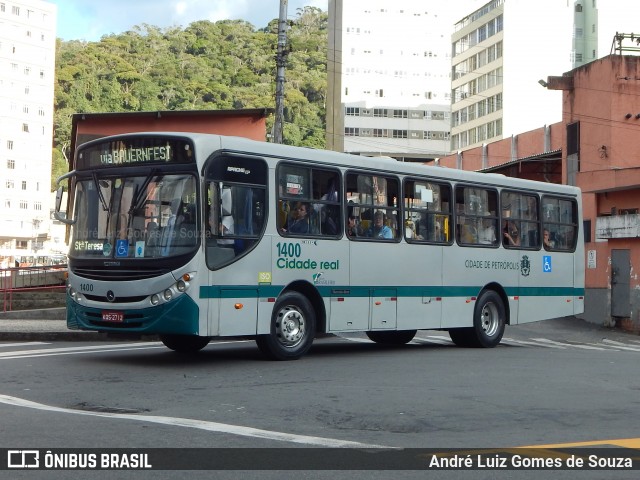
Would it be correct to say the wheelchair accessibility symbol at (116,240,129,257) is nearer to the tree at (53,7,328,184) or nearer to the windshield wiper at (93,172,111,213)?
the windshield wiper at (93,172,111,213)

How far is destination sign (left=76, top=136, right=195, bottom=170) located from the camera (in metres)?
13.9

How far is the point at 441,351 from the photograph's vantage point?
18016mm

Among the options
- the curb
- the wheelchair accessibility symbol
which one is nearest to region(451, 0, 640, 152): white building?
the curb

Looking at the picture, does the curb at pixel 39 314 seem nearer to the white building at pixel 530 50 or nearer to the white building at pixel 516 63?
the white building at pixel 530 50

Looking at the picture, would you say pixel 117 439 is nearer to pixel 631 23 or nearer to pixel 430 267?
pixel 430 267

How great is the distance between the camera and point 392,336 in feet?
65.7

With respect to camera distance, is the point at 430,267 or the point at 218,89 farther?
the point at 218,89

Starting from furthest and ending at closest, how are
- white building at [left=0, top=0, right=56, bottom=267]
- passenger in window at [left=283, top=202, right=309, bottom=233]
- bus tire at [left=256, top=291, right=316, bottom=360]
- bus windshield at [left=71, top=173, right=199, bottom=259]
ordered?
white building at [left=0, top=0, right=56, bottom=267]
passenger in window at [left=283, top=202, right=309, bottom=233]
bus tire at [left=256, top=291, right=316, bottom=360]
bus windshield at [left=71, top=173, right=199, bottom=259]

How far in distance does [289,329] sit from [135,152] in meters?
3.46

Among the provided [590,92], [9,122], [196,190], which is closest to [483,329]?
[196,190]

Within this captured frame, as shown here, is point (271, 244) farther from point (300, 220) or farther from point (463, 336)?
point (463, 336)

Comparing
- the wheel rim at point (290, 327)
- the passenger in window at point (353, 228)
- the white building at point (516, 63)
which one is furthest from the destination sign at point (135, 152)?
the white building at point (516, 63)

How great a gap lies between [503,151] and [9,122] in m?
80.3

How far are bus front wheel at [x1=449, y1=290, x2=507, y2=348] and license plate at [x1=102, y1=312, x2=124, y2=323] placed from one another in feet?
24.7
